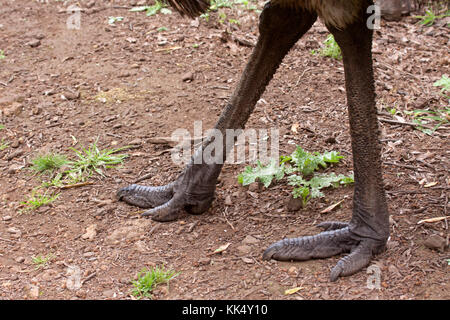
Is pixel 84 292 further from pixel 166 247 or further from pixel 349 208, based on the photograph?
pixel 349 208

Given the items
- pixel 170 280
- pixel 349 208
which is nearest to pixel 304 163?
pixel 349 208

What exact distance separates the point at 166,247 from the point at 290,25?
165 cm

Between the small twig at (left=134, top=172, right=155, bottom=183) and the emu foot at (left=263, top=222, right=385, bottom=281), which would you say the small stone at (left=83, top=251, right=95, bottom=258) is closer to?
the small twig at (left=134, top=172, right=155, bottom=183)

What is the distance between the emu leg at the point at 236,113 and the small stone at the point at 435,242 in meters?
1.41

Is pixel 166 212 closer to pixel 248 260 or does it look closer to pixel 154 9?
pixel 248 260

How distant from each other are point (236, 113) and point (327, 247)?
3.55 feet

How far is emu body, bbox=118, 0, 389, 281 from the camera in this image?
3.25m

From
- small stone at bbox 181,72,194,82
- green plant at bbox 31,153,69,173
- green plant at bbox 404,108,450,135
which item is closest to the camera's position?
green plant at bbox 31,153,69,173

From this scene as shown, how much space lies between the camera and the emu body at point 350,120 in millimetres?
3254

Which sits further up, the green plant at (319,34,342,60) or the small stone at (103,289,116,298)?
the green plant at (319,34,342,60)

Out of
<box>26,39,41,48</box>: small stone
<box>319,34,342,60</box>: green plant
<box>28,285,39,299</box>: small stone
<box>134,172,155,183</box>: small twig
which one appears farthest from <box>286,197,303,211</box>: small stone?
<box>26,39,41,48</box>: small stone

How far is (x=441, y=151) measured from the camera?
4.68 meters

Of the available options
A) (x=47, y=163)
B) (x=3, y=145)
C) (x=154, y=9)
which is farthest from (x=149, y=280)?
(x=154, y=9)

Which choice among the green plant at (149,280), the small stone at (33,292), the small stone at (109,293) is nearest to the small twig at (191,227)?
the green plant at (149,280)
